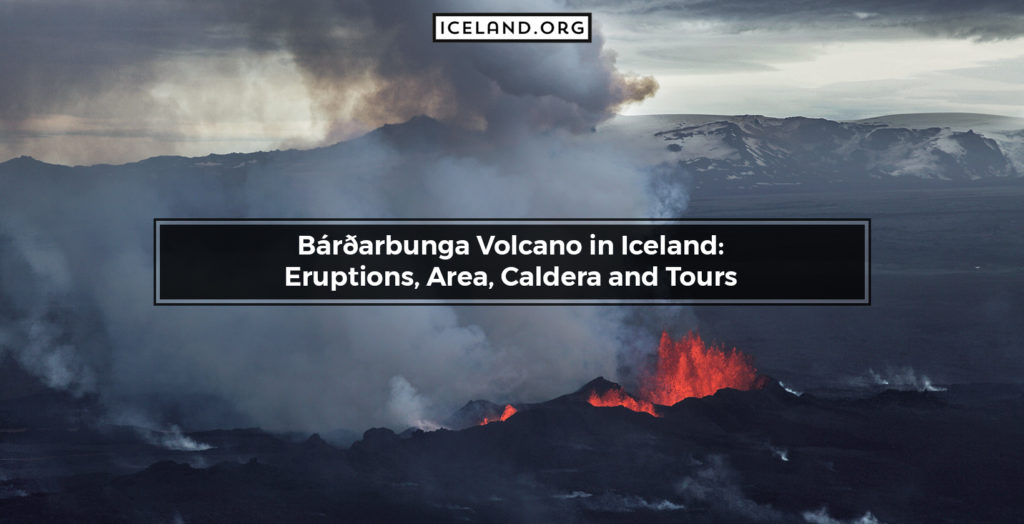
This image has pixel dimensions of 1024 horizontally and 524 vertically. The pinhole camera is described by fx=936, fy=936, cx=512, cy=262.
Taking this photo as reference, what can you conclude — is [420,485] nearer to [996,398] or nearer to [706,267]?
[706,267]

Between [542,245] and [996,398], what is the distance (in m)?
156

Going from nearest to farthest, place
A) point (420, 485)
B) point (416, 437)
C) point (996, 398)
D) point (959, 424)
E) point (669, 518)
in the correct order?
point (669, 518) → point (420, 485) → point (416, 437) → point (959, 424) → point (996, 398)

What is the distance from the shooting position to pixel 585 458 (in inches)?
5187

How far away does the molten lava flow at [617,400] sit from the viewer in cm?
14400

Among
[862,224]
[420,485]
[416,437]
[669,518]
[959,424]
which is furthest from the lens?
[959,424]

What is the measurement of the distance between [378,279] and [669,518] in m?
72.9

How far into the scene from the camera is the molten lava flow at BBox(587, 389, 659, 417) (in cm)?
14400

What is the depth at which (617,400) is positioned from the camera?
146 meters

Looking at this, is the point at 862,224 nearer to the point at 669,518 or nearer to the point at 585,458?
the point at 669,518

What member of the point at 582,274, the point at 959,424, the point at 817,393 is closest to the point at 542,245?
the point at 582,274

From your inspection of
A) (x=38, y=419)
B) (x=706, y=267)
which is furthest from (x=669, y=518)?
(x=38, y=419)

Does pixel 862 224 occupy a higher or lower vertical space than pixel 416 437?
higher

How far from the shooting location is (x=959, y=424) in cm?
15662

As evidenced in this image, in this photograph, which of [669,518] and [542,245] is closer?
[542,245]
